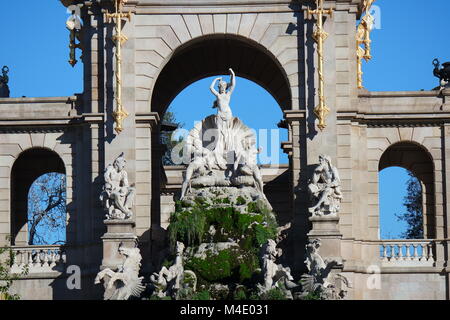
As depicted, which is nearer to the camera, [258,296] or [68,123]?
[258,296]

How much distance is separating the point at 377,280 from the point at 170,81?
38.5ft

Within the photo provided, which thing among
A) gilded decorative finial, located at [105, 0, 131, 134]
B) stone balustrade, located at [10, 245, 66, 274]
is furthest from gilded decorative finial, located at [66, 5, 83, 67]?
stone balustrade, located at [10, 245, 66, 274]

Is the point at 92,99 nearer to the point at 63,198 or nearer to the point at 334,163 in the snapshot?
the point at 334,163

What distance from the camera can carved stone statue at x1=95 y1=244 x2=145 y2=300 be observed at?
55.1 metres

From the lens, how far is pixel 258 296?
5388cm

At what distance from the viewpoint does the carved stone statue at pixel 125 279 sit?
181 ft

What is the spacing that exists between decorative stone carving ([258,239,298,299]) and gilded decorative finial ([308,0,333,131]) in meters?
5.73

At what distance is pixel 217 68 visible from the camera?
214ft

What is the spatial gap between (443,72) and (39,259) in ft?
52.4

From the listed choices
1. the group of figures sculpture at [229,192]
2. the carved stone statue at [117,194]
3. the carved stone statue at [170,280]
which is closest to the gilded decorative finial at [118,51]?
the group of figures sculpture at [229,192]

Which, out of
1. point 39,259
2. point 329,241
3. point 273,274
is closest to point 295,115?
point 329,241

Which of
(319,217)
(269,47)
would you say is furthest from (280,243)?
(269,47)

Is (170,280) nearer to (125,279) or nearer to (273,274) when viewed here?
(125,279)

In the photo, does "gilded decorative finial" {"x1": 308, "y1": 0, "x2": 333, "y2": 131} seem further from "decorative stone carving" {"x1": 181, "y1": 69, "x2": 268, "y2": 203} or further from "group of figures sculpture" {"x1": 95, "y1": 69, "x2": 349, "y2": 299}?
"decorative stone carving" {"x1": 181, "y1": 69, "x2": 268, "y2": 203}
